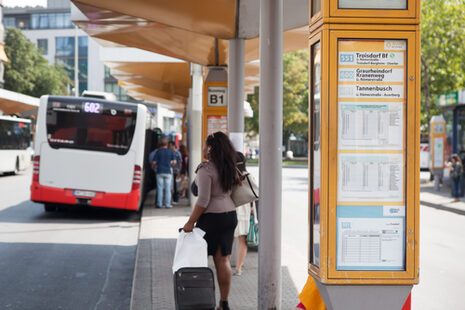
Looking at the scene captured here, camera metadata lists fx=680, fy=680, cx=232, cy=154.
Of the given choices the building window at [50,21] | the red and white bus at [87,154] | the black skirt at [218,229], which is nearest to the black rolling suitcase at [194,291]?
the black skirt at [218,229]

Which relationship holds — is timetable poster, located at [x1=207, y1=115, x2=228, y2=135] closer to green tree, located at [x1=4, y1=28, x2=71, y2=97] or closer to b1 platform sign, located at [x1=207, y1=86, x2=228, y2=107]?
b1 platform sign, located at [x1=207, y1=86, x2=228, y2=107]

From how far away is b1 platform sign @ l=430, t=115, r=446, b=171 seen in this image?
26.7m

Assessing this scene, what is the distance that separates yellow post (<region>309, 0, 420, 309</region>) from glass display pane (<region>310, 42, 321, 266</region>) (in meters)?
0.07

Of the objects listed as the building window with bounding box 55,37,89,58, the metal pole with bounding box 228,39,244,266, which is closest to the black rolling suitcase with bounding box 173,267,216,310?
the metal pole with bounding box 228,39,244,266

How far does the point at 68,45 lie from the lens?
95.9m

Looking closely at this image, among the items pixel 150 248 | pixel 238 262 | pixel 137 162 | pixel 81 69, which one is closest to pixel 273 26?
pixel 238 262

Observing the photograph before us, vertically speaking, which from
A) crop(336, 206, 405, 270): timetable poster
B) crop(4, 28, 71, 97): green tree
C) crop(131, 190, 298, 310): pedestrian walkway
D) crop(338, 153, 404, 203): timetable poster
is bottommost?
crop(131, 190, 298, 310): pedestrian walkway

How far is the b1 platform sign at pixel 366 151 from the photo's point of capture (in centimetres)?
456

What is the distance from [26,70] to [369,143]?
215 feet

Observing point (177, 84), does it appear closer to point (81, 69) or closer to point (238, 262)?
point (238, 262)

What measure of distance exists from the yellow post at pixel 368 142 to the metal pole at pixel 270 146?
163 centimetres

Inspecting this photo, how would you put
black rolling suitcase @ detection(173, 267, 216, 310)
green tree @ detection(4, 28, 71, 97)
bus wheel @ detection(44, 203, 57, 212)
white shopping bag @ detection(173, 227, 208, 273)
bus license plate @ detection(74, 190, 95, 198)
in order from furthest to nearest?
green tree @ detection(4, 28, 71, 97) < bus wheel @ detection(44, 203, 57, 212) < bus license plate @ detection(74, 190, 95, 198) < white shopping bag @ detection(173, 227, 208, 273) < black rolling suitcase @ detection(173, 267, 216, 310)

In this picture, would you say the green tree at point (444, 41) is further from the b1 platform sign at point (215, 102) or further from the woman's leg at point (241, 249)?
the woman's leg at point (241, 249)

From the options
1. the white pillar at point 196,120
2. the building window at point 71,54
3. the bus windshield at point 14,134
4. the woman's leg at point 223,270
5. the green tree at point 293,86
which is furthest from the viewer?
the building window at point 71,54
